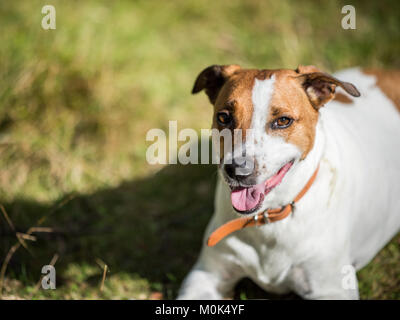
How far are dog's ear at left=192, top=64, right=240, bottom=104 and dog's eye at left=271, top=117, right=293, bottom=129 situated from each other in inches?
21.6

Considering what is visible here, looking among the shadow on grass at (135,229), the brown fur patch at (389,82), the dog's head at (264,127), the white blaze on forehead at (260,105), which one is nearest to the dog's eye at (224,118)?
the dog's head at (264,127)

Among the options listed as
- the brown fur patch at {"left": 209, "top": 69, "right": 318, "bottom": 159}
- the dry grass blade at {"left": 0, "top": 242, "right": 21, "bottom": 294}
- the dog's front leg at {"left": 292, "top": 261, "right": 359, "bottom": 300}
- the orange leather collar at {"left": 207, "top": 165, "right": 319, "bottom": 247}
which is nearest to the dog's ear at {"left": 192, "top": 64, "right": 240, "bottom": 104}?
the brown fur patch at {"left": 209, "top": 69, "right": 318, "bottom": 159}

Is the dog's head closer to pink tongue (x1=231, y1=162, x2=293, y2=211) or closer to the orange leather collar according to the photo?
pink tongue (x1=231, y1=162, x2=293, y2=211)

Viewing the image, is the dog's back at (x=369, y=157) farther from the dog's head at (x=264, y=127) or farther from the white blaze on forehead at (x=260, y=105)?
the white blaze on forehead at (x=260, y=105)

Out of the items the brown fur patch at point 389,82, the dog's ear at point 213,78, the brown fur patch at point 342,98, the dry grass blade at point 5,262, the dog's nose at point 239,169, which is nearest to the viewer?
the dog's nose at point 239,169

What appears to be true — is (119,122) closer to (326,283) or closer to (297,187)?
(297,187)

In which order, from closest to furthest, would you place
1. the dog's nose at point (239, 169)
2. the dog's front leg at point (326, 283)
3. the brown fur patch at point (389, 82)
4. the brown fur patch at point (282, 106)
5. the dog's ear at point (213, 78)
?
the dog's nose at point (239, 169)
the brown fur patch at point (282, 106)
the dog's front leg at point (326, 283)
the dog's ear at point (213, 78)
the brown fur patch at point (389, 82)

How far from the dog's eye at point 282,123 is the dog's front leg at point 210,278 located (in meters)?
0.98

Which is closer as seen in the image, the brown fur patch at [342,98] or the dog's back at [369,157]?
the dog's back at [369,157]

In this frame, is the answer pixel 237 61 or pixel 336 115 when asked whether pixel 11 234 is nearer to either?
pixel 336 115

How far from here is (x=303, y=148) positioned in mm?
2365

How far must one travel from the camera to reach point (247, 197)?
240cm

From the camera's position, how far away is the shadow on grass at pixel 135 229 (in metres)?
3.38

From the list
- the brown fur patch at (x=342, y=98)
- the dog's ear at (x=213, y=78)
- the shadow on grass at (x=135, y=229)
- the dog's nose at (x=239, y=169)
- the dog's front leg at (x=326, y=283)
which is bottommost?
the dog's front leg at (x=326, y=283)
